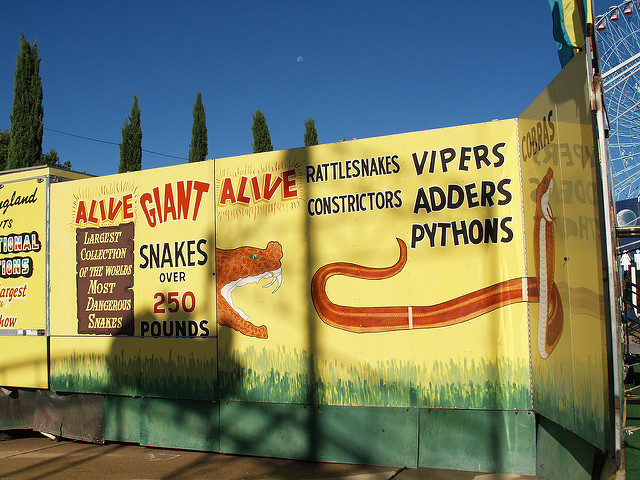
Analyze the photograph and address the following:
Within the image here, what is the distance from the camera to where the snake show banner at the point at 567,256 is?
11.7ft

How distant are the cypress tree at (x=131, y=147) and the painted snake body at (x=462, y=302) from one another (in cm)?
2201

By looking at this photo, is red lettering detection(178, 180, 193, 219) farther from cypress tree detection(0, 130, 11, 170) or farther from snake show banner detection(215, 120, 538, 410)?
cypress tree detection(0, 130, 11, 170)

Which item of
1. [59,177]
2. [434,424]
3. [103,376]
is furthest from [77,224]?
[434,424]

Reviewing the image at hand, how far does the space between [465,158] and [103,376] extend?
200 inches

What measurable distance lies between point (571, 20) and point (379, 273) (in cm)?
280

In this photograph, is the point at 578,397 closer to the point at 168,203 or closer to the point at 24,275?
the point at 168,203

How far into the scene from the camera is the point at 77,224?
7.21 metres

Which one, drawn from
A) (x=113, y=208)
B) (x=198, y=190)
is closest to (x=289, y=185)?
Answer: (x=198, y=190)

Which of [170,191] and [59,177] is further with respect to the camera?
[59,177]

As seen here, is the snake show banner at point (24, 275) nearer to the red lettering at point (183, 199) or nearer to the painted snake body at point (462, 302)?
the red lettering at point (183, 199)

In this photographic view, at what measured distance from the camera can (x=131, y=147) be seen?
25.9 meters

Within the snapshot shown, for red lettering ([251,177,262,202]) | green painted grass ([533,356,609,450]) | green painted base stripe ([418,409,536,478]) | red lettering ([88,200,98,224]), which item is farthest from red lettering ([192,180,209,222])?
green painted grass ([533,356,609,450])

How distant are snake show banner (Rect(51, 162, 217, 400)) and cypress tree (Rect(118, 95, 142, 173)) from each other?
63.5 ft

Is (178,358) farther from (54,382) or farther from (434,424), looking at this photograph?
(434,424)
